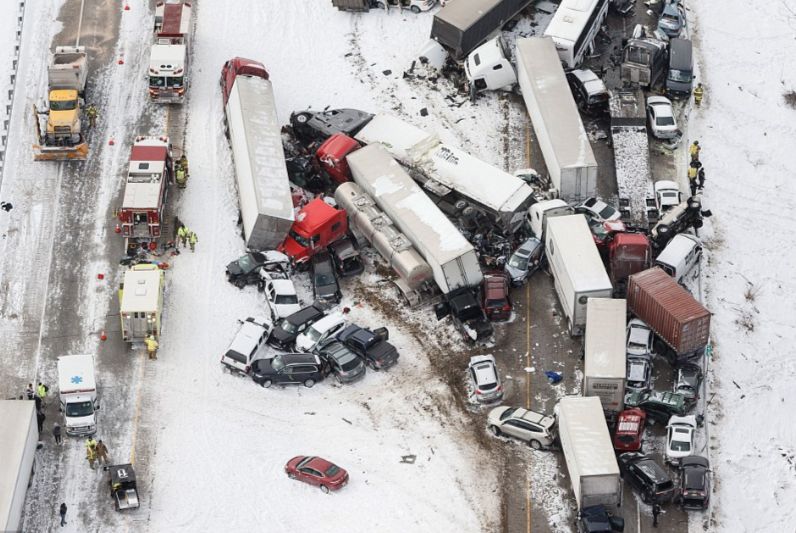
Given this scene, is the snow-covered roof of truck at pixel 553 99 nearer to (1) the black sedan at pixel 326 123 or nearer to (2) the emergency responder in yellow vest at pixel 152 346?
(1) the black sedan at pixel 326 123

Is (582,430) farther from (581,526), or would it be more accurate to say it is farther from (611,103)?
(611,103)

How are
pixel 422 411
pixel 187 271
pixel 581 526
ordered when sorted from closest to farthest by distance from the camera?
pixel 581 526 < pixel 422 411 < pixel 187 271

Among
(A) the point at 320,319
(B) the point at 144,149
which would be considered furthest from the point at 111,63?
(A) the point at 320,319

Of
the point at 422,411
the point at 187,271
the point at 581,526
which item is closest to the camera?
the point at 581,526

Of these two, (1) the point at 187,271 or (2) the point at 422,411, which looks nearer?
(2) the point at 422,411

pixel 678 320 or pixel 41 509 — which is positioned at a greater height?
pixel 678 320

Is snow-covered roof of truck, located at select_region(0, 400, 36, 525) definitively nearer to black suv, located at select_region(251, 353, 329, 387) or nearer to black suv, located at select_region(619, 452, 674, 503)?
black suv, located at select_region(251, 353, 329, 387)

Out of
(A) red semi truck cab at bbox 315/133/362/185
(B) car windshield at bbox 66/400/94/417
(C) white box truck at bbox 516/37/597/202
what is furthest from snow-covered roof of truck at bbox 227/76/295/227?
(C) white box truck at bbox 516/37/597/202
